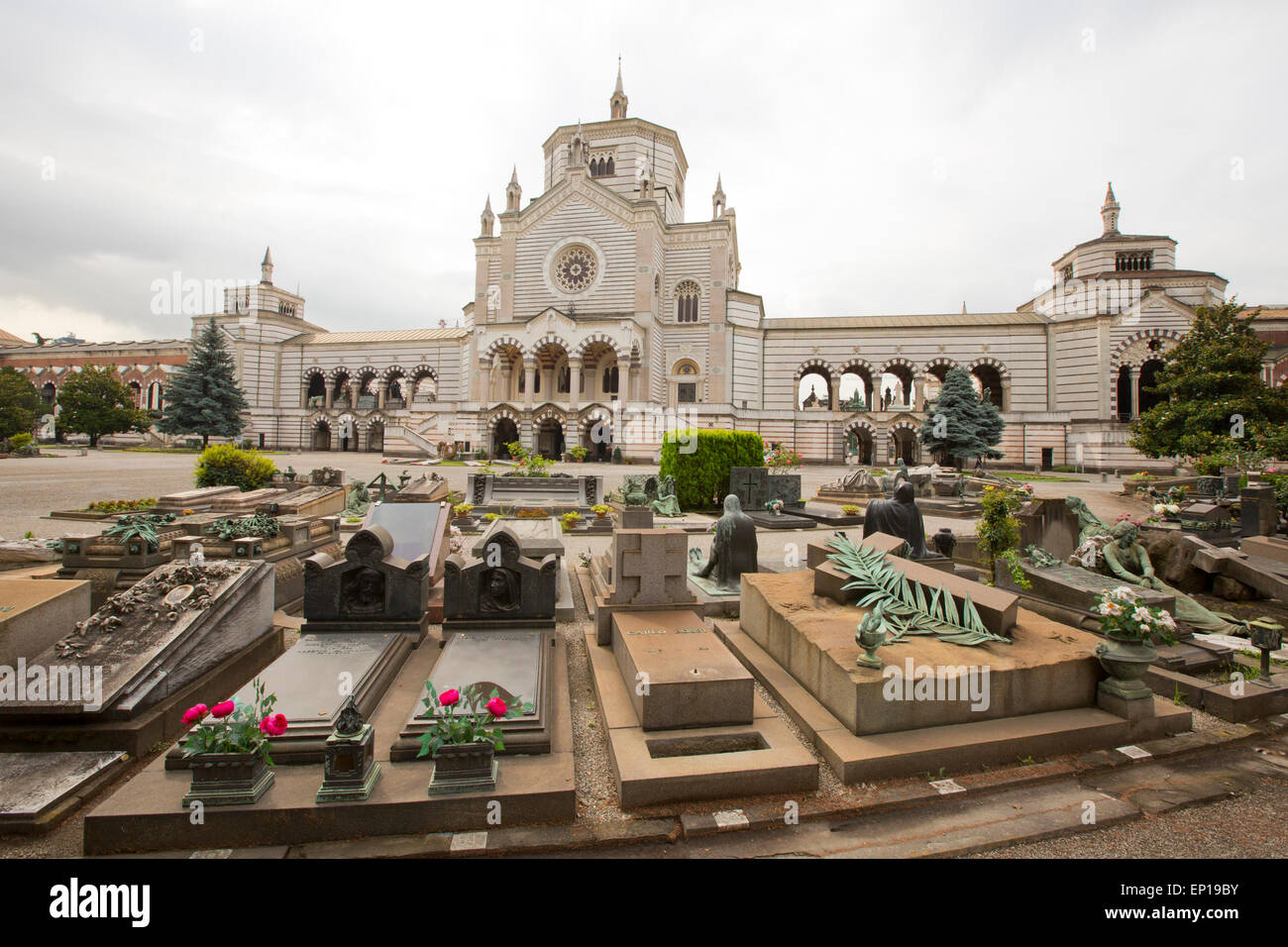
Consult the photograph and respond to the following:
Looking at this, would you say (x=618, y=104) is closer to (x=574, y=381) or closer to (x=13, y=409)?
(x=574, y=381)

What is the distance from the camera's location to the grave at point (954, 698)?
3.77 metres

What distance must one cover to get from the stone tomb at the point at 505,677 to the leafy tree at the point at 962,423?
112 feet

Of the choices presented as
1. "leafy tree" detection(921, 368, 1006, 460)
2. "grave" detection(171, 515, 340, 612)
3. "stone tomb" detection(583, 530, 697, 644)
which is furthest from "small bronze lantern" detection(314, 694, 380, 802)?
"leafy tree" detection(921, 368, 1006, 460)

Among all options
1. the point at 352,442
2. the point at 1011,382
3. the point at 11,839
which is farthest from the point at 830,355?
the point at 11,839

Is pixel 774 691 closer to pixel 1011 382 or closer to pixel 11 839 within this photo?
pixel 11 839

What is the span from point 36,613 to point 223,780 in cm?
309

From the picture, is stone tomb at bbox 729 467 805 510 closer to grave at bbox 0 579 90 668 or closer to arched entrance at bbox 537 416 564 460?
grave at bbox 0 579 90 668

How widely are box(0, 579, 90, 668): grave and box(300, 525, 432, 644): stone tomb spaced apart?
1825mm

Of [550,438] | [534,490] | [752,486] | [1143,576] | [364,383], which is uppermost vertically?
[364,383]

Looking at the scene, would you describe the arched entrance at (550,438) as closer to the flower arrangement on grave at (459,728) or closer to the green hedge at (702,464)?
the green hedge at (702,464)

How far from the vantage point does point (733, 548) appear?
7.38m

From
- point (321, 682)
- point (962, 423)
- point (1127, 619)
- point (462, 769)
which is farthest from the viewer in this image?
point (962, 423)

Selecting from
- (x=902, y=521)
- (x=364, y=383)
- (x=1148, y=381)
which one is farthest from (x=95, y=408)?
(x=1148, y=381)

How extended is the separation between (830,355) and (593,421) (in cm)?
1949
